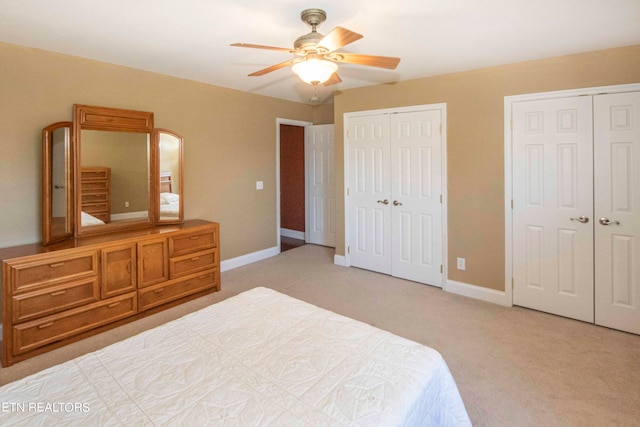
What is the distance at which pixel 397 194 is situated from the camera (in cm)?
416

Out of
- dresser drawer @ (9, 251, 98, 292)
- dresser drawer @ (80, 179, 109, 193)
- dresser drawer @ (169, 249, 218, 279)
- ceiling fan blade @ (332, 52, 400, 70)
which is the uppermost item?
ceiling fan blade @ (332, 52, 400, 70)

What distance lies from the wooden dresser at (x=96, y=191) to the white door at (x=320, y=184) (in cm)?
324

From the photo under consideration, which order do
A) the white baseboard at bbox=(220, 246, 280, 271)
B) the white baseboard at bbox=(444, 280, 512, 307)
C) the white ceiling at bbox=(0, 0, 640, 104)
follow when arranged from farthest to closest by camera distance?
the white baseboard at bbox=(220, 246, 280, 271)
the white baseboard at bbox=(444, 280, 512, 307)
the white ceiling at bbox=(0, 0, 640, 104)

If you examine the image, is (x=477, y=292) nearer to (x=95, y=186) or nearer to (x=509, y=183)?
(x=509, y=183)

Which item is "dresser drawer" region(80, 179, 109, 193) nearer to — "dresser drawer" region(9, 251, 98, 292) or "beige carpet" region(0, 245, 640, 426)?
"dresser drawer" region(9, 251, 98, 292)

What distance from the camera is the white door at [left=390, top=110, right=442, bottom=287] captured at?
385 centimetres

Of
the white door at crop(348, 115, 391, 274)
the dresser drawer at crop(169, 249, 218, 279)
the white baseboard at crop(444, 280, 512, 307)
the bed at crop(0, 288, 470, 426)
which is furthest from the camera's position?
the white door at crop(348, 115, 391, 274)

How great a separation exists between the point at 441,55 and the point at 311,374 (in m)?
2.89

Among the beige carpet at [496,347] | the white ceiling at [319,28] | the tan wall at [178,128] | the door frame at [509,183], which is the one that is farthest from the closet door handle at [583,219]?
the tan wall at [178,128]

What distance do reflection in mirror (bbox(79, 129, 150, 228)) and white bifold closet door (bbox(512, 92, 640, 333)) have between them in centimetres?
376

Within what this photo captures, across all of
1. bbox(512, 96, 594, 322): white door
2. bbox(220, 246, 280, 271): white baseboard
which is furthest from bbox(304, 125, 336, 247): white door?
bbox(512, 96, 594, 322): white door

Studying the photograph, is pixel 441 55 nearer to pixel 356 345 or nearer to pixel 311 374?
pixel 356 345

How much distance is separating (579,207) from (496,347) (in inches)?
58.6

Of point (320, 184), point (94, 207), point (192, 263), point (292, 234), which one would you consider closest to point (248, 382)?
point (192, 263)
